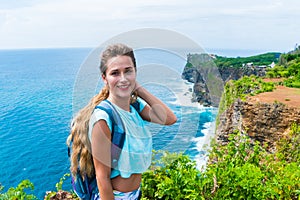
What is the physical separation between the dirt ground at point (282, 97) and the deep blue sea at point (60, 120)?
2.48 m

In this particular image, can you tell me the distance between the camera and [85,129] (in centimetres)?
144

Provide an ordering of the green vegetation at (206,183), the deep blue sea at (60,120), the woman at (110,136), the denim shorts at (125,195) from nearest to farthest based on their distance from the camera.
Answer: the woman at (110,136), the deep blue sea at (60,120), the denim shorts at (125,195), the green vegetation at (206,183)

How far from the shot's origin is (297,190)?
2656mm

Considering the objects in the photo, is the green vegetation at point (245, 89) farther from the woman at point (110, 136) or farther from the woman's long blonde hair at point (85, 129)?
the woman's long blonde hair at point (85, 129)

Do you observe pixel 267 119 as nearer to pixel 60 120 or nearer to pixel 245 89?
pixel 245 89

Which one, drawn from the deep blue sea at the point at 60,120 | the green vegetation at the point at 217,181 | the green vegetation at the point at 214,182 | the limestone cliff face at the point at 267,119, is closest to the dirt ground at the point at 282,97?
the limestone cliff face at the point at 267,119

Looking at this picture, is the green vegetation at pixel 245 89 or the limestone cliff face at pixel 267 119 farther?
the green vegetation at pixel 245 89

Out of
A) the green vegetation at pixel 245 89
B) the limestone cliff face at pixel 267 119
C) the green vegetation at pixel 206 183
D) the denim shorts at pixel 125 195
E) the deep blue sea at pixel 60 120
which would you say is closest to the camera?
the deep blue sea at pixel 60 120

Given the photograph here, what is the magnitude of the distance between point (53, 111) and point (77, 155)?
31824 millimetres

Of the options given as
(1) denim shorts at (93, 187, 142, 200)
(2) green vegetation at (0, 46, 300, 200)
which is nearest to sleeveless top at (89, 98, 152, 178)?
(1) denim shorts at (93, 187, 142, 200)

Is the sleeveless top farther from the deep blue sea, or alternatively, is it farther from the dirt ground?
the dirt ground

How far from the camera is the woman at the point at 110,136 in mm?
1404

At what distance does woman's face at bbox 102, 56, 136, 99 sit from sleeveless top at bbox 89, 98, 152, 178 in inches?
3.4

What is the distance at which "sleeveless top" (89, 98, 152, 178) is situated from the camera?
1.41 metres
